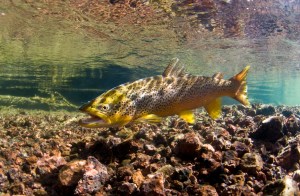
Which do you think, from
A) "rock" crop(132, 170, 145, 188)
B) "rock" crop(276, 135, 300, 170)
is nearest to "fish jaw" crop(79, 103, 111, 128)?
"rock" crop(132, 170, 145, 188)

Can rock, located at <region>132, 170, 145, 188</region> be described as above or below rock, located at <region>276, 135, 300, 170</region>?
above

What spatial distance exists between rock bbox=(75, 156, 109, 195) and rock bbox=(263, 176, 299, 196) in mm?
2350

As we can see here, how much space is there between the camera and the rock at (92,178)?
3.91 m

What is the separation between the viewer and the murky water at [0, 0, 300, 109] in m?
16.8

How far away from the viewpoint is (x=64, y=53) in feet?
93.1

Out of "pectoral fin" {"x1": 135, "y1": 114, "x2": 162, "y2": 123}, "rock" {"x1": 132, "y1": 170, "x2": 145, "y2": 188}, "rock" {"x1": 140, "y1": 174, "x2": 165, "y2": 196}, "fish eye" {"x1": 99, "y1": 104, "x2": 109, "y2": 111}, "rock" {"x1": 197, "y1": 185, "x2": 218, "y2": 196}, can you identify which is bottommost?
"rock" {"x1": 132, "y1": 170, "x2": 145, "y2": 188}

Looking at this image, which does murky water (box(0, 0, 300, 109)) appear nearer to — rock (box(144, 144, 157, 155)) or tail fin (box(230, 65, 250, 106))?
tail fin (box(230, 65, 250, 106))

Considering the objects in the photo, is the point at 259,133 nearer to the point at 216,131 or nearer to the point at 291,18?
the point at 216,131

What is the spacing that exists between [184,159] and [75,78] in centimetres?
2938

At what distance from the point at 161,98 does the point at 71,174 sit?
7.21 feet

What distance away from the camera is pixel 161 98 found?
5480 millimetres

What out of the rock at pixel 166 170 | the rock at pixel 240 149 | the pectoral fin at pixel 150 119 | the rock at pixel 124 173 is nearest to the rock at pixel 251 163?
the rock at pixel 240 149

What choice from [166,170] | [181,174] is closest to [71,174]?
[166,170]

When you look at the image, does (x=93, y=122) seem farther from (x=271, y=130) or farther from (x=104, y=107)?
(x=271, y=130)
